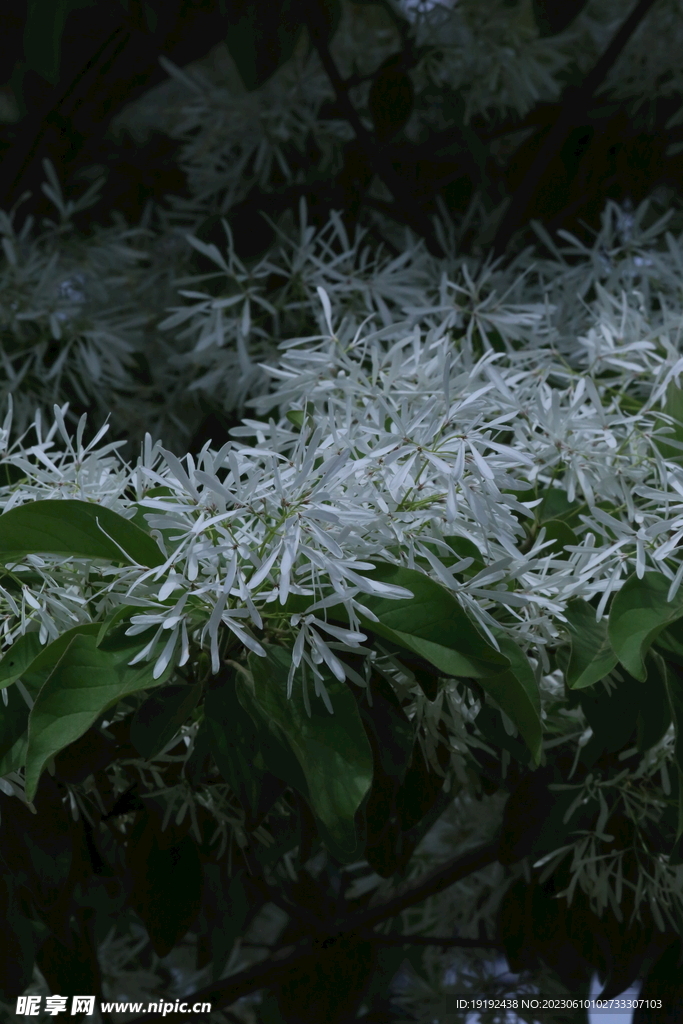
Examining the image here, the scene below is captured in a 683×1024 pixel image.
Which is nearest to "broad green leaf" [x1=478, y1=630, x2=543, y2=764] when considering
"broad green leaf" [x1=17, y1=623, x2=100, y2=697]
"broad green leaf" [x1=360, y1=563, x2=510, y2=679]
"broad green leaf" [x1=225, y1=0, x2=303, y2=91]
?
"broad green leaf" [x1=360, y1=563, x2=510, y2=679]

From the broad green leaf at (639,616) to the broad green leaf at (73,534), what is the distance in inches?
5.7

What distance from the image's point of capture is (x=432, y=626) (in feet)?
0.95

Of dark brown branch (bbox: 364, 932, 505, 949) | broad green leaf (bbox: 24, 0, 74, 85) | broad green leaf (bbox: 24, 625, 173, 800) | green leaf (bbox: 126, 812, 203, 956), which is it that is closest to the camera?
broad green leaf (bbox: 24, 625, 173, 800)

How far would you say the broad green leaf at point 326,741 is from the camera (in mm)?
270

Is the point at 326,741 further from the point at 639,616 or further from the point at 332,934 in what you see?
the point at 332,934

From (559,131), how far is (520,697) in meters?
0.59

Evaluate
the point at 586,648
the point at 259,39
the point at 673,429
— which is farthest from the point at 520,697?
the point at 259,39

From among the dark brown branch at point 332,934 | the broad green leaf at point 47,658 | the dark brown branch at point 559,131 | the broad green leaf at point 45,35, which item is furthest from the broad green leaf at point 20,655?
the dark brown branch at point 559,131

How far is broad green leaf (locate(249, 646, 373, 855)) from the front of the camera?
0.88 feet

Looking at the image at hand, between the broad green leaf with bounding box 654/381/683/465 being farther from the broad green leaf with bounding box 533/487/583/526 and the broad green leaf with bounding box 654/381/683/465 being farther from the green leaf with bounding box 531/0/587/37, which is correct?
the green leaf with bounding box 531/0/587/37

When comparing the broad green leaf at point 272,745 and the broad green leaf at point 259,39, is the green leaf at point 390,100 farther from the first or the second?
the broad green leaf at point 272,745

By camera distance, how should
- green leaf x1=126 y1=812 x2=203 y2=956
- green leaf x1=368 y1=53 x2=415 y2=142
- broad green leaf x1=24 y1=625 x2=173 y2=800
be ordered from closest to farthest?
broad green leaf x1=24 y1=625 x2=173 y2=800
green leaf x1=126 y1=812 x2=203 y2=956
green leaf x1=368 y1=53 x2=415 y2=142

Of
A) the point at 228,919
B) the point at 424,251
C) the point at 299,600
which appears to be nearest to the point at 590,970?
the point at 228,919

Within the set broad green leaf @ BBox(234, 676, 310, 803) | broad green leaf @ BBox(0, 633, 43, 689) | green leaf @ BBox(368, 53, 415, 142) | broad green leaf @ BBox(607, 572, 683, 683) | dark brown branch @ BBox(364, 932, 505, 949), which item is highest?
green leaf @ BBox(368, 53, 415, 142)
